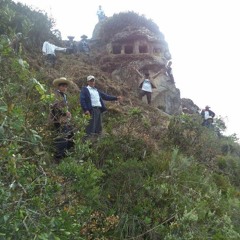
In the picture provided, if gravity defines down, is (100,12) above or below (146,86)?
above

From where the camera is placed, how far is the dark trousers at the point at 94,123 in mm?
8203

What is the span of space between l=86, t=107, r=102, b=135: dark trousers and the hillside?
231 millimetres

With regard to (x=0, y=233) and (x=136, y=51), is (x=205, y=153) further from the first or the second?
(x=136, y=51)

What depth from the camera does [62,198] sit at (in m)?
4.59

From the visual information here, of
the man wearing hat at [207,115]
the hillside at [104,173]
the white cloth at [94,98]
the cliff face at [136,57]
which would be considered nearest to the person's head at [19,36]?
the hillside at [104,173]

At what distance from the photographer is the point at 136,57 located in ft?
65.3

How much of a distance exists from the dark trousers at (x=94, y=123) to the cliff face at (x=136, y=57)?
7993 millimetres

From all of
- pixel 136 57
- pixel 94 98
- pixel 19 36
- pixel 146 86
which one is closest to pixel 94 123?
pixel 94 98

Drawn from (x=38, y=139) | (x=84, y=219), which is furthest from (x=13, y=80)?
(x=84, y=219)

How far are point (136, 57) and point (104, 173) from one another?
47.0 feet

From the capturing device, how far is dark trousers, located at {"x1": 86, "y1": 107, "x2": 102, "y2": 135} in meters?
8.20

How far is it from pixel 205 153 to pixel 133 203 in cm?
479

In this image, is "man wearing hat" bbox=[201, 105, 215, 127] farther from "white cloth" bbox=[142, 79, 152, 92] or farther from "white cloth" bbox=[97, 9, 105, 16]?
"white cloth" bbox=[97, 9, 105, 16]

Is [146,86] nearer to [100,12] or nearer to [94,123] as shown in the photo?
[94,123]
